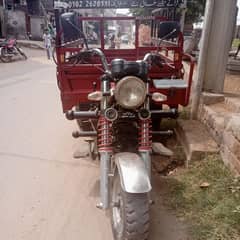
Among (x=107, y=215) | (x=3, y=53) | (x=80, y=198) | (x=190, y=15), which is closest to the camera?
(x=107, y=215)

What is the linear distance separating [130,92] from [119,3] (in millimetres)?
2648

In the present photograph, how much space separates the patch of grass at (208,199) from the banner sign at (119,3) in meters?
2.23

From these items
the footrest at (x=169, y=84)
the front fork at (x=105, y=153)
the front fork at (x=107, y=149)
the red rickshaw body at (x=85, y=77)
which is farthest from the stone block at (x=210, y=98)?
the front fork at (x=105, y=153)

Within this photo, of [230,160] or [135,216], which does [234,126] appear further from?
[135,216]

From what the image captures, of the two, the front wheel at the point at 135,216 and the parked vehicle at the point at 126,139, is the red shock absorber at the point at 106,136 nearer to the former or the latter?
the parked vehicle at the point at 126,139

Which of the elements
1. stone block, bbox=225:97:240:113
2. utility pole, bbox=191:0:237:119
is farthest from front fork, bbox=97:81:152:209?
utility pole, bbox=191:0:237:119

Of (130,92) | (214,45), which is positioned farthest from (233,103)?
(130,92)

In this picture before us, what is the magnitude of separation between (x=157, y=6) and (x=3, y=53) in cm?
1077

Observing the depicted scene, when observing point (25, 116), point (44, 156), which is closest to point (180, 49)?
point (44, 156)

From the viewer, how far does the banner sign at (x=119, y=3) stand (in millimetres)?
4141

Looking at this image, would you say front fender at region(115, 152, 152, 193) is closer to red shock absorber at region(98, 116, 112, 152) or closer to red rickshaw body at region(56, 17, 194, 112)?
red shock absorber at region(98, 116, 112, 152)

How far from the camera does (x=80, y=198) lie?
2.83 m

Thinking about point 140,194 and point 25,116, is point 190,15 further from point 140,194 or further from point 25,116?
point 140,194

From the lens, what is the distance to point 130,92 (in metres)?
2.12
